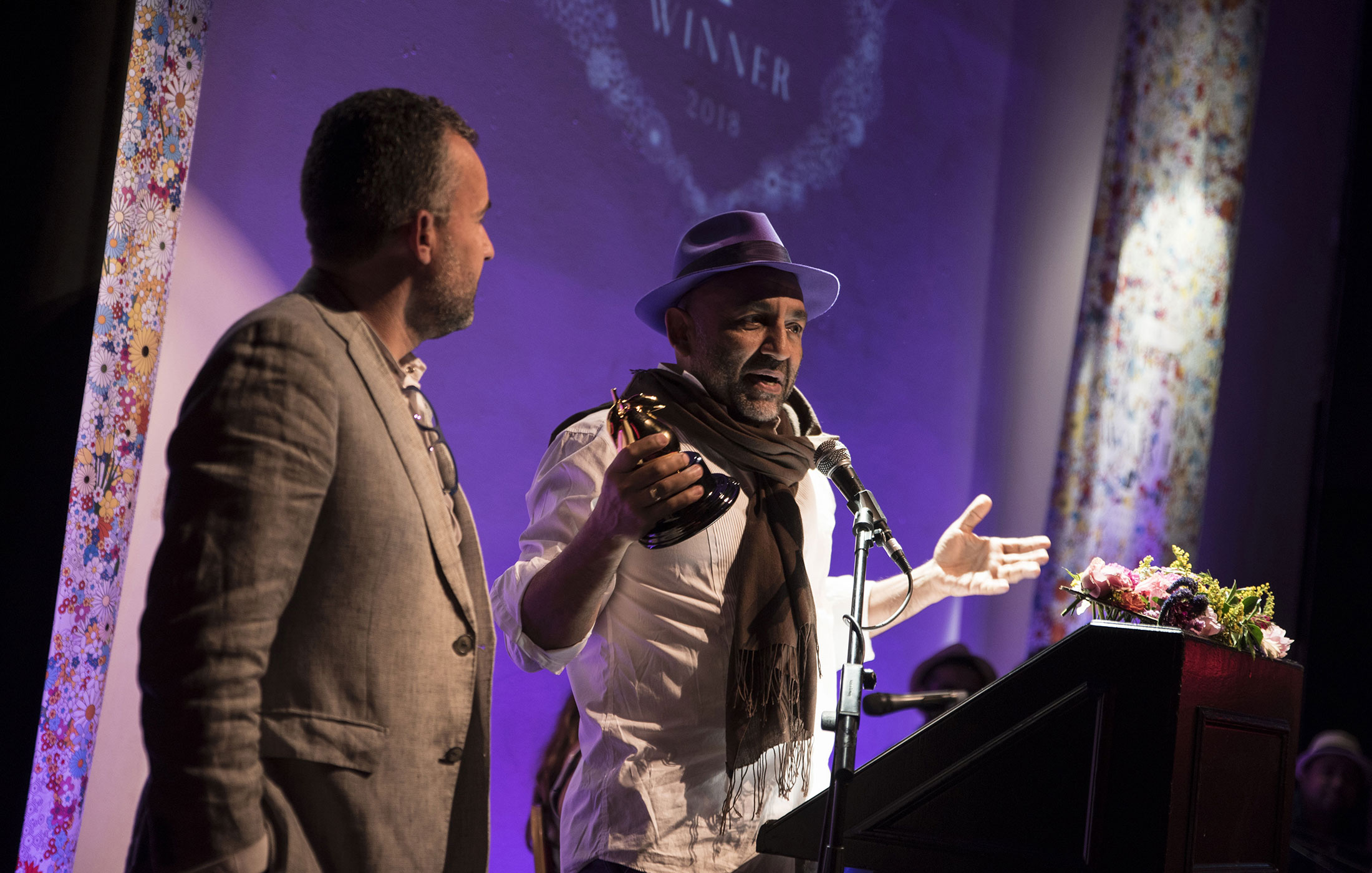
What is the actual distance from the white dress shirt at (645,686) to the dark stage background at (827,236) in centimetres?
83

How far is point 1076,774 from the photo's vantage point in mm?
1598

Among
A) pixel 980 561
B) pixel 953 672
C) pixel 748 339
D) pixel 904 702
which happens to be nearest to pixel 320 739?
pixel 748 339

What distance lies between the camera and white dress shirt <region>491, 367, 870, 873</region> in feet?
6.03

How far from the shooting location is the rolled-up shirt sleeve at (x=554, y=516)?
1.85 m

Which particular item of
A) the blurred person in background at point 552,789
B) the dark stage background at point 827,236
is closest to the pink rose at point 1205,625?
the blurred person in background at point 552,789

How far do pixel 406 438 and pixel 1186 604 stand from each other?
1.36 meters

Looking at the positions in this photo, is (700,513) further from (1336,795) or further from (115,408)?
(1336,795)

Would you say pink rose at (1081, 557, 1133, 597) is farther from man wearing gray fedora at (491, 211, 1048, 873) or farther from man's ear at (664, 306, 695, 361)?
man's ear at (664, 306, 695, 361)

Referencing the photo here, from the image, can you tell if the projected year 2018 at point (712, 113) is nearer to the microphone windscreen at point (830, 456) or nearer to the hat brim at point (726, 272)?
the hat brim at point (726, 272)

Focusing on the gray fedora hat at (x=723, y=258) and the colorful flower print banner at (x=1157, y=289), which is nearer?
the gray fedora hat at (x=723, y=258)

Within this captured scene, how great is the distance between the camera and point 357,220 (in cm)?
135

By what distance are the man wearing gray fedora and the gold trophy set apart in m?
0.03

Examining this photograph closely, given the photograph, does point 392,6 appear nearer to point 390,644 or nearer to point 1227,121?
point 390,644

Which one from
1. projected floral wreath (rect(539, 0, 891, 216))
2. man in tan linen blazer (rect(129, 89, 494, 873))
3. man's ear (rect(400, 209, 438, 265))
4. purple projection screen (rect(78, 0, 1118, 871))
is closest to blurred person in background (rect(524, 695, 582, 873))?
purple projection screen (rect(78, 0, 1118, 871))
